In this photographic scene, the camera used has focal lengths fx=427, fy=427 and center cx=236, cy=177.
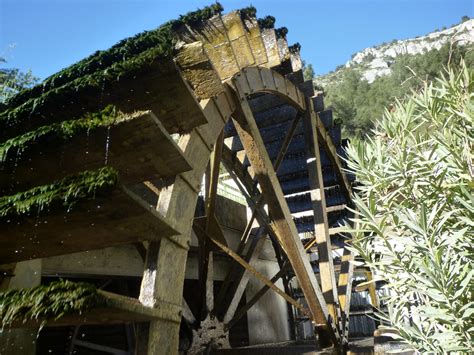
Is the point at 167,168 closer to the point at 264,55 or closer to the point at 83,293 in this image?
the point at 83,293

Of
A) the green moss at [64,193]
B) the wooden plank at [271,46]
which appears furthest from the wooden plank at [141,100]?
the wooden plank at [271,46]

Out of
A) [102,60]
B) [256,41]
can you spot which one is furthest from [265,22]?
[102,60]

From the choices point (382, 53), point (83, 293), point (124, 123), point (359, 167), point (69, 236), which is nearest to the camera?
point (83, 293)

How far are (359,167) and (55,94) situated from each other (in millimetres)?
1952

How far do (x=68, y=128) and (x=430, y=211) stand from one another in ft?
6.59

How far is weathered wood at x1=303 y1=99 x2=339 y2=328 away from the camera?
4980 mm

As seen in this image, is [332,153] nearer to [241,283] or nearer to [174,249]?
[241,283]

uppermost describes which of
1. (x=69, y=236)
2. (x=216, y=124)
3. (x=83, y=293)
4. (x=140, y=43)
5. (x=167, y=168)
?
(x=140, y=43)

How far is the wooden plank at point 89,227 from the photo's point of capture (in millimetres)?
1957

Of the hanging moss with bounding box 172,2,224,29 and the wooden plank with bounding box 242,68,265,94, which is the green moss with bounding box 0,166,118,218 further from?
the wooden plank with bounding box 242,68,265,94

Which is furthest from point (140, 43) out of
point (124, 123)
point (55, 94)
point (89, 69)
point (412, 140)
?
point (412, 140)

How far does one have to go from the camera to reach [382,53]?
100m

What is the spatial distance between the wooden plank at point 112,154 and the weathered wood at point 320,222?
10.0 ft

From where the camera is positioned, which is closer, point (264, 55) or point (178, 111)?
point (178, 111)
